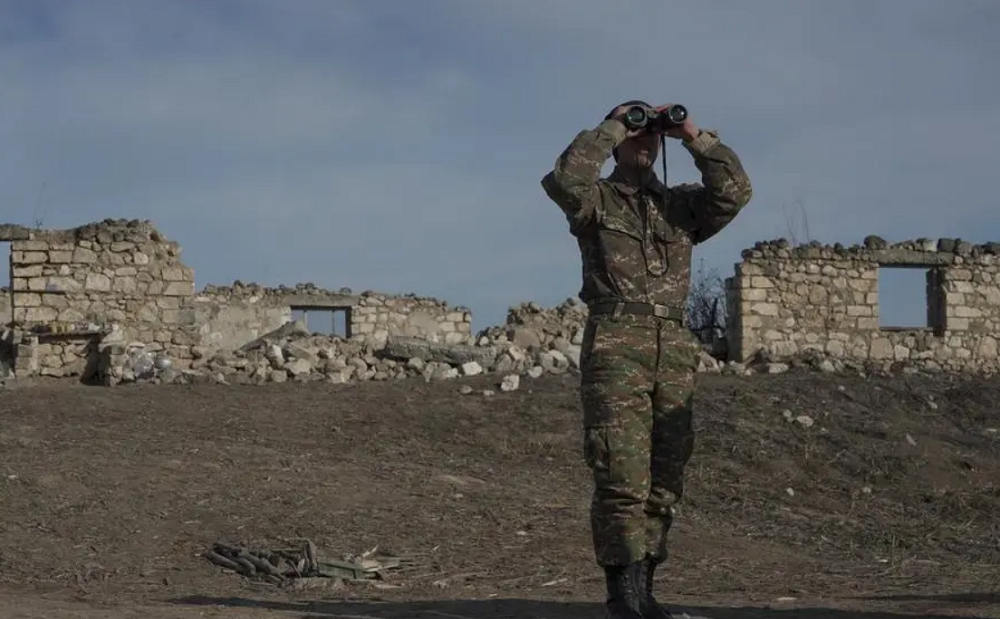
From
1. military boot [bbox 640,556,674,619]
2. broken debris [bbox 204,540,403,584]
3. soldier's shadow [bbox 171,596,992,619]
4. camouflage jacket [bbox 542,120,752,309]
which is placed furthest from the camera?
broken debris [bbox 204,540,403,584]

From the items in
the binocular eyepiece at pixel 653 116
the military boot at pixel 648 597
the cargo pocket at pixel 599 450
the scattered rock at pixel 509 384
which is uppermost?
the binocular eyepiece at pixel 653 116

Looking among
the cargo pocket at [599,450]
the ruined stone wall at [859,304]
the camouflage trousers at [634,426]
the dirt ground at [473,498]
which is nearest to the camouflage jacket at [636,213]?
the camouflage trousers at [634,426]

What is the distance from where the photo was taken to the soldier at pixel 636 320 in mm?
4867

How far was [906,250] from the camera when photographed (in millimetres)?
17141

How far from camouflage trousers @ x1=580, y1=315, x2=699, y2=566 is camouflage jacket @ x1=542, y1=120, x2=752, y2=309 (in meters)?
0.16

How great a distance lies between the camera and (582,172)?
5062mm

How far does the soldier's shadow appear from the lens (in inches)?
218

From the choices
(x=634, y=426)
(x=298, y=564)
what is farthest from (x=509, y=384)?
(x=634, y=426)

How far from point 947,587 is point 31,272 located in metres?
12.2

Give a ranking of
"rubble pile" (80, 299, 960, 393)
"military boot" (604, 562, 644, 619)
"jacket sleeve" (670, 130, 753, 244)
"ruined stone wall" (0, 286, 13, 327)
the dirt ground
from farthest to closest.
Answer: "ruined stone wall" (0, 286, 13, 327)
"rubble pile" (80, 299, 960, 393)
the dirt ground
"jacket sleeve" (670, 130, 753, 244)
"military boot" (604, 562, 644, 619)

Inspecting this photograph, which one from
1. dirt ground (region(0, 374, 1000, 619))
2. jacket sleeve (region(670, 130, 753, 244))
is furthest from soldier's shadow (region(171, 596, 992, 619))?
jacket sleeve (region(670, 130, 753, 244))

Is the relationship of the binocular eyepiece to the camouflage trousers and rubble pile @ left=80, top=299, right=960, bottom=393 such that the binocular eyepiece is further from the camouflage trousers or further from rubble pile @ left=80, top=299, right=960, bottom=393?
rubble pile @ left=80, top=299, right=960, bottom=393

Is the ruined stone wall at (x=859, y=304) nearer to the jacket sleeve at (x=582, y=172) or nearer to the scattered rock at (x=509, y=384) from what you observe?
the scattered rock at (x=509, y=384)

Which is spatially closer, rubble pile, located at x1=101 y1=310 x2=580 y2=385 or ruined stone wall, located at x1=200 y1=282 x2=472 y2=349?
rubble pile, located at x1=101 y1=310 x2=580 y2=385
